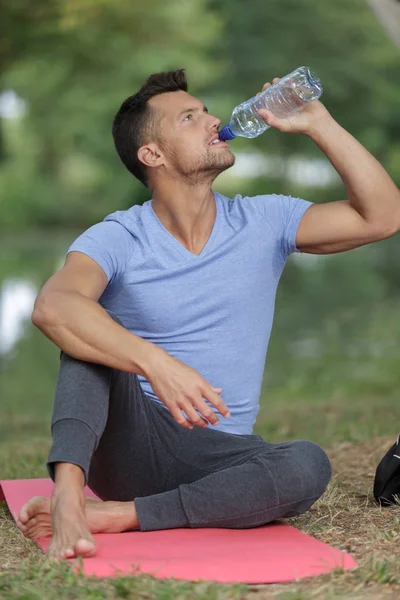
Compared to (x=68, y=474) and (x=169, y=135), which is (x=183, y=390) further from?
(x=169, y=135)

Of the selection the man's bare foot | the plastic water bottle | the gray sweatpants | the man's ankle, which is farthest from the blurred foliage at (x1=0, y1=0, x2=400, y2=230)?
the man's ankle

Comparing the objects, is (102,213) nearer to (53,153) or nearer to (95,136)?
(95,136)

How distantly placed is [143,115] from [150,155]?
6.6 inches

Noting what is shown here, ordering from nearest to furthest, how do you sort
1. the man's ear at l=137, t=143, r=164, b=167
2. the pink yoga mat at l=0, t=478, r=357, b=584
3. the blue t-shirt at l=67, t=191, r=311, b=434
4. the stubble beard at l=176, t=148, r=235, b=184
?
the pink yoga mat at l=0, t=478, r=357, b=584 < the blue t-shirt at l=67, t=191, r=311, b=434 < the stubble beard at l=176, t=148, r=235, b=184 < the man's ear at l=137, t=143, r=164, b=167

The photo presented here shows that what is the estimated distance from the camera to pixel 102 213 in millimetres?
30969

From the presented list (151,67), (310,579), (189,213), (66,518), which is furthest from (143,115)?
(151,67)

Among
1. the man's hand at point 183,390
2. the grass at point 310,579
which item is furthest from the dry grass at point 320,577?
the man's hand at point 183,390

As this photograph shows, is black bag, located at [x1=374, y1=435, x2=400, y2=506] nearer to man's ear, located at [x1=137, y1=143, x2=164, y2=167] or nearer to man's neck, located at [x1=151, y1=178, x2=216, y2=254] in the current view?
man's neck, located at [x1=151, y1=178, x2=216, y2=254]

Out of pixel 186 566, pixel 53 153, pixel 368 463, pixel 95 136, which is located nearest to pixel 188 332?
Result: pixel 186 566

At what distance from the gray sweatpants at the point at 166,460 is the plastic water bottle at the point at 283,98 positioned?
992 mm

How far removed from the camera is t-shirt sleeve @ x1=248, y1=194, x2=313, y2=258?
3291 mm

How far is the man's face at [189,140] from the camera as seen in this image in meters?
3.29

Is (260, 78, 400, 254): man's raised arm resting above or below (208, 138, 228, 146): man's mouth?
below

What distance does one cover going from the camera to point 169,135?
343 cm
